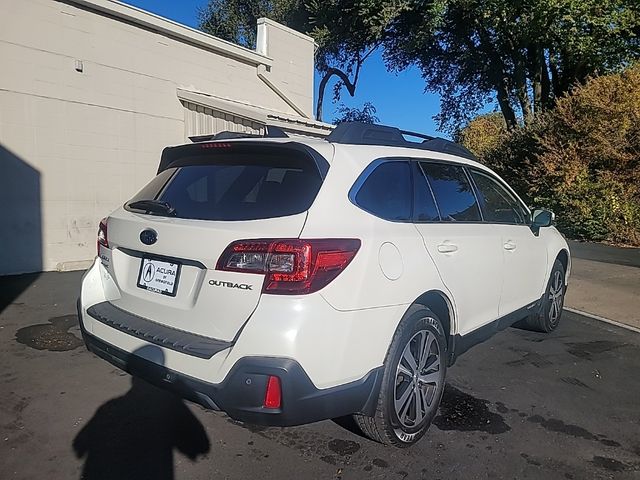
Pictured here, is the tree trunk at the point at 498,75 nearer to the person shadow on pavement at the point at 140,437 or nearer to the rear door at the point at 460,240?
the rear door at the point at 460,240

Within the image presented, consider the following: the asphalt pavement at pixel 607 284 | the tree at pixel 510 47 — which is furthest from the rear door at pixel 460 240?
the tree at pixel 510 47

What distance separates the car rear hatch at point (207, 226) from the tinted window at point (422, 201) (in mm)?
804

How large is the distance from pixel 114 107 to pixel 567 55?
1554 cm

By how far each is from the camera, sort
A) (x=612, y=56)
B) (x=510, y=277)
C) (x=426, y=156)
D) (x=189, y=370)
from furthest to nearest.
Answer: (x=612, y=56), (x=510, y=277), (x=426, y=156), (x=189, y=370)

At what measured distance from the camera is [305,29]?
2119 cm

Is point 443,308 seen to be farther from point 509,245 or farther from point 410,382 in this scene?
point 509,245

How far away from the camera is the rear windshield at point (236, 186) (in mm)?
2691

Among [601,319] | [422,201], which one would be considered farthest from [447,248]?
[601,319]

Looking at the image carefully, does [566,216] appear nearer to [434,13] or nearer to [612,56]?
[612,56]

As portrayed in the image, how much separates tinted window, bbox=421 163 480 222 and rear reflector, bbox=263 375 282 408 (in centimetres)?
171

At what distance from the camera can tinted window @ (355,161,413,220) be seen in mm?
2930

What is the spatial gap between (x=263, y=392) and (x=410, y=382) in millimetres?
1018

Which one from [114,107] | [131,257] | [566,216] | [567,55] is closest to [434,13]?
[567,55]

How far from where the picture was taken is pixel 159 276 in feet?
9.18
